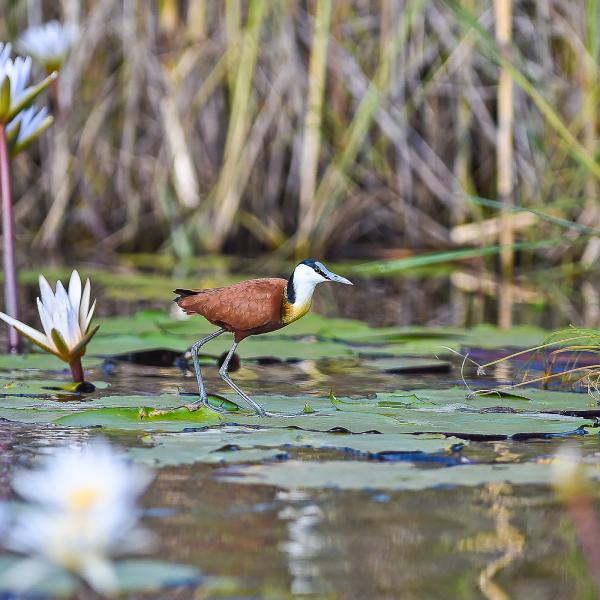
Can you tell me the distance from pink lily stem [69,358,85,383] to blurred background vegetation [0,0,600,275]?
362cm

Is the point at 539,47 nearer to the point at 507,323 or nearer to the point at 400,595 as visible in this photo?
the point at 507,323

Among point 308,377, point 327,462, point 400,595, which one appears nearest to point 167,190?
point 308,377

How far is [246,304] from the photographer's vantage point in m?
2.87

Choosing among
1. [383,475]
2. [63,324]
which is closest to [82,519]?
[383,475]

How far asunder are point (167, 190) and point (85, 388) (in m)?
4.51

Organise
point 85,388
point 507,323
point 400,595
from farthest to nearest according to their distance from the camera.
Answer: point 507,323
point 85,388
point 400,595

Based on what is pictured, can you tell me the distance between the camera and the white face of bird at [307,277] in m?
2.81

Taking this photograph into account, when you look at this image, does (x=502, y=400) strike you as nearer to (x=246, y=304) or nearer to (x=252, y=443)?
(x=246, y=304)

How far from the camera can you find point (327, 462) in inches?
89.0

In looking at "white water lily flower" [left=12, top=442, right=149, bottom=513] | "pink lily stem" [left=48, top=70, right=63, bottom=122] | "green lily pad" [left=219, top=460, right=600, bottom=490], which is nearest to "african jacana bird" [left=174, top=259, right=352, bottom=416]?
"green lily pad" [left=219, top=460, right=600, bottom=490]

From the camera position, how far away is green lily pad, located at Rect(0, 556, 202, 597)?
5.00 feet

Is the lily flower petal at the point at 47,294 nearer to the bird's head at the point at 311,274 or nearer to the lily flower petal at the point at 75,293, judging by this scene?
the lily flower petal at the point at 75,293

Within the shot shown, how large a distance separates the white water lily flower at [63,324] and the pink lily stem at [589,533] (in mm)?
1527

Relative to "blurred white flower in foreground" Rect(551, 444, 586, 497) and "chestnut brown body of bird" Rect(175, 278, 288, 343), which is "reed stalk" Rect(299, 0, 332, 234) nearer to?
"chestnut brown body of bird" Rect(175, 278, 288, 343)
